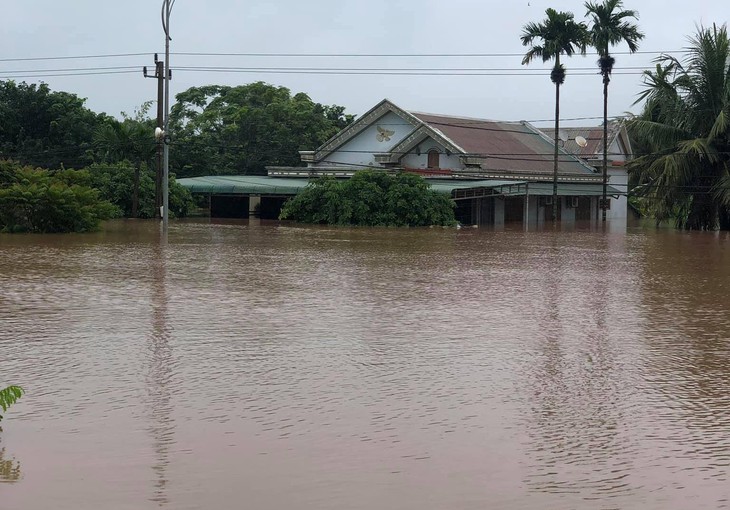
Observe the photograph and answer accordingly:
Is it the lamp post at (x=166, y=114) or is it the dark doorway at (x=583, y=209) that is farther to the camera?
the dark doorway at (x=583, y=209)

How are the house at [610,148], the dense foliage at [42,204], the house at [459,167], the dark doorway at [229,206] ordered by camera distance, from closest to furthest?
the dense foliage at [42,204] → the house at [459,167] → the dark doorway at [229,206] → the house at [610,148]

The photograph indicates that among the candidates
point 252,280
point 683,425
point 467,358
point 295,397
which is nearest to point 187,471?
point 295,397

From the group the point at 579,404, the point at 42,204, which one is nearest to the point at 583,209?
the point at 42,204

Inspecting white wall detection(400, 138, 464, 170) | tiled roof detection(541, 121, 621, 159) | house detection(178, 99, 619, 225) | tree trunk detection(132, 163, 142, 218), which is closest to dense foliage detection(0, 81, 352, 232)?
tree trunk detection(132, 163, 142, 218)

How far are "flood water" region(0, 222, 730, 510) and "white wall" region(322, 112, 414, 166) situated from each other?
35.9 m

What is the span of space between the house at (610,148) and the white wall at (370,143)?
9744mm

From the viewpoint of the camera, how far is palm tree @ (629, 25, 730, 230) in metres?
40.9

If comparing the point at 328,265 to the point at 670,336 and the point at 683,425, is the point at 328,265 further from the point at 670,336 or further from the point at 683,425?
the point at 683,425

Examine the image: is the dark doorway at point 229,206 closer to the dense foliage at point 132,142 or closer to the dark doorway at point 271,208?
the dark doorway at point 271,208

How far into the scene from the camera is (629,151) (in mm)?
60531

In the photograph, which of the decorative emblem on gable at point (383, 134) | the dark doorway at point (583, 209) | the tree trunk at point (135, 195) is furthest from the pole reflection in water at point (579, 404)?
the dark doorway at point (583, 209)

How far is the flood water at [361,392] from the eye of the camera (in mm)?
6055

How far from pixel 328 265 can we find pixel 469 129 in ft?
114

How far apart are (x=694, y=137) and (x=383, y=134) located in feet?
56.1
